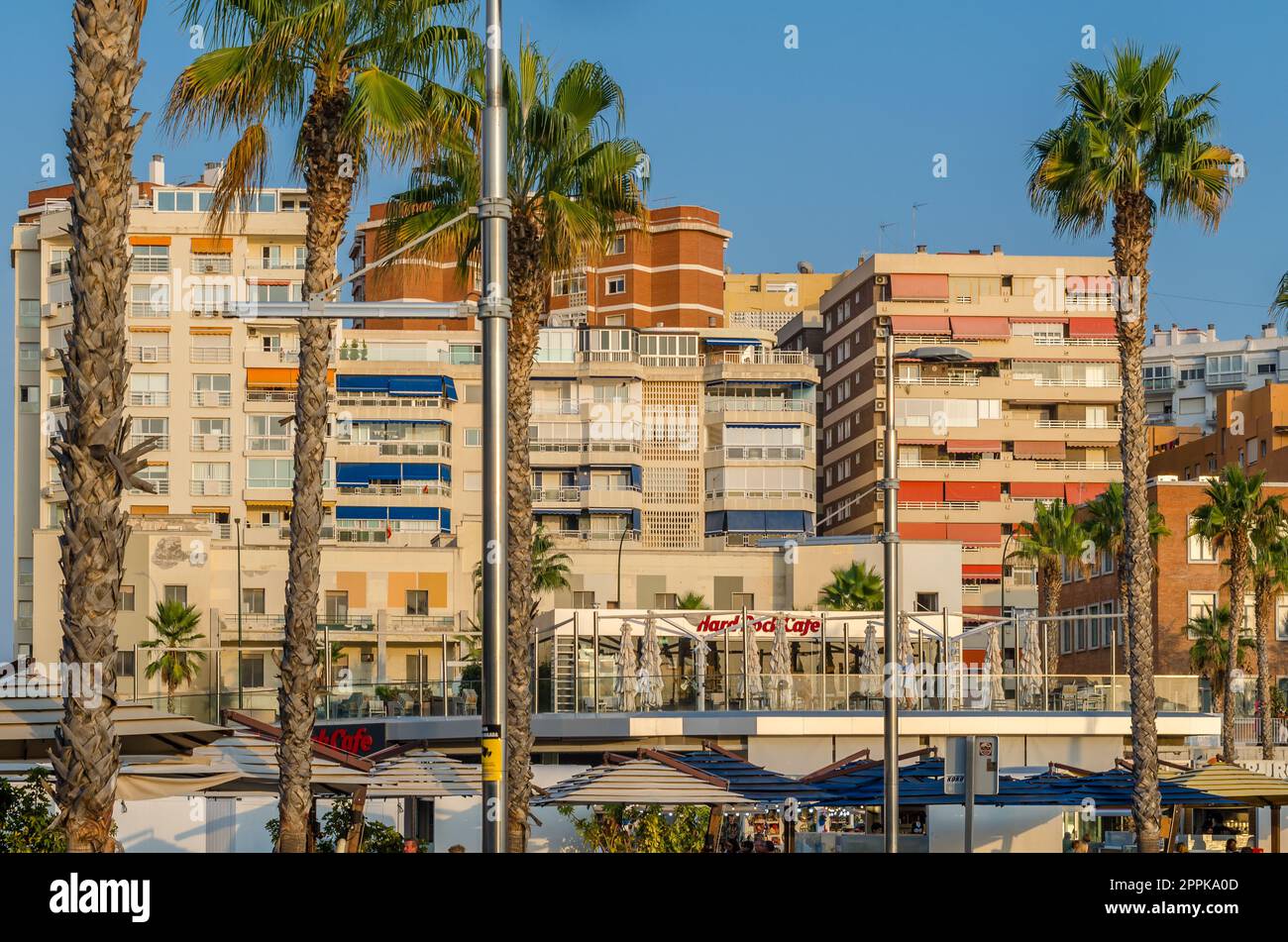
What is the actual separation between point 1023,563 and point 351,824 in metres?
78.9

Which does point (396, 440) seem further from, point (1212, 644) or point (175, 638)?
point (1212, 644)

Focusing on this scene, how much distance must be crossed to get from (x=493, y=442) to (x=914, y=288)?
10318 centimetres

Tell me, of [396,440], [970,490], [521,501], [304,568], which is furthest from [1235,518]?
[304,568]

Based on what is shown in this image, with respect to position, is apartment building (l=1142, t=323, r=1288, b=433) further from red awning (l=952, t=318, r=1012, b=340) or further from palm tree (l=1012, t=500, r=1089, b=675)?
palm tree (l=1012, t=500, r=1089, b=675)

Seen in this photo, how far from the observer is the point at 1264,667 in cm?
7019

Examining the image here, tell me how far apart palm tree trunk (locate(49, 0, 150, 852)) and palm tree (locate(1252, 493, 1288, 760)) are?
2291 inches

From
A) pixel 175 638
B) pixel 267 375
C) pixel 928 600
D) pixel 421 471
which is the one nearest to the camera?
pixel 175 638

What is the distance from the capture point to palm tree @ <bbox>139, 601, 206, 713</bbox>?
81312mm

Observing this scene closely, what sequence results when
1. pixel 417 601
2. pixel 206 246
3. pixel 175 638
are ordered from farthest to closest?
1. pixel 206 246
2. pixel 417 601
3. pixel 175 638

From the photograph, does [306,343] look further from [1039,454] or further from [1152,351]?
[1152,351]

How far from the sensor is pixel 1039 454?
114 meters

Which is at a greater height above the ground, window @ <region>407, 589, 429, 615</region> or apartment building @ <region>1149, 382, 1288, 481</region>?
apartment building @ <region>1149, 382, 1288, 481</region>

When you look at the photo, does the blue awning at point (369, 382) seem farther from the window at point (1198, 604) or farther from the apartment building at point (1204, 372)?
the apartment building at point (1204, 372)

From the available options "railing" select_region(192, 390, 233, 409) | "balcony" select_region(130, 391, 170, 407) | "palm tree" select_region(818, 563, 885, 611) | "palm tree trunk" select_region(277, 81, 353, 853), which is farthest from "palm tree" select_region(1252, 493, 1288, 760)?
"balcony" select_region(130, 391, 170, 407)
